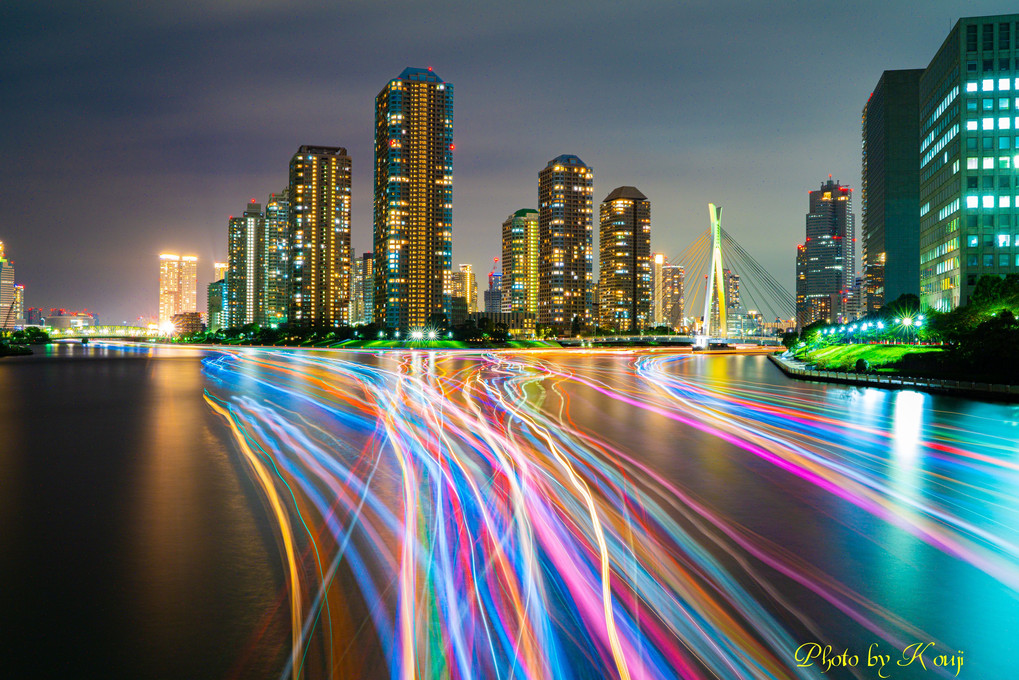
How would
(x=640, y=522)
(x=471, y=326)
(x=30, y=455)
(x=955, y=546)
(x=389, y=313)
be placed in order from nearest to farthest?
(x=955, y=546), (x=640, y=522), (x=30, y=455), (x=471, y=326), (x=389, y=313)

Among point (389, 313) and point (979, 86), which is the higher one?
point (979, 86)

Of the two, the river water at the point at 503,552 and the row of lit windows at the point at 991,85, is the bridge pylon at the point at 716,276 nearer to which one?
the row of lit windows at the point at 991,85

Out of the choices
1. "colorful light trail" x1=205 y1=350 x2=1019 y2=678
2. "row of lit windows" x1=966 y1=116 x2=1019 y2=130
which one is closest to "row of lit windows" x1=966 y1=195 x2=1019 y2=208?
"row of lit windows" x1=966 y1=116 x2=1019 y2=130

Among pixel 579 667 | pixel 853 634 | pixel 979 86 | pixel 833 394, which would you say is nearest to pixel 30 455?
pixel 579 667

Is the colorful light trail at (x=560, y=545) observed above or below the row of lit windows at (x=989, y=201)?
below

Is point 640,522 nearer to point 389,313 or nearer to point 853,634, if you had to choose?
point 853,634

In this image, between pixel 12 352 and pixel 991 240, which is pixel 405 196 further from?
pixel 991 240

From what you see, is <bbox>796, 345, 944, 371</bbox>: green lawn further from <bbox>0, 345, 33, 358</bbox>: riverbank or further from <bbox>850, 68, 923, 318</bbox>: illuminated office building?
<bbox>850, 68, 923, 318</bbox>: illuminated office building

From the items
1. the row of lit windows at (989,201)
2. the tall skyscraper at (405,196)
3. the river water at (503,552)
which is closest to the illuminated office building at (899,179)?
the row of lit windows at (989,201)
